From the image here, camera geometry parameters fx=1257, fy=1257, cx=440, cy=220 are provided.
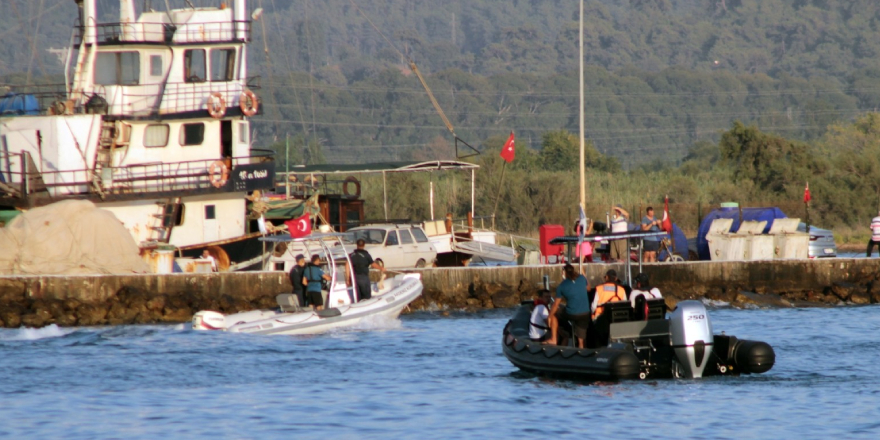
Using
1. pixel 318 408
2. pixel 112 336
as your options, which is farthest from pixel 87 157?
pixel 318 408

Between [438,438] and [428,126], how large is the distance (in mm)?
153497

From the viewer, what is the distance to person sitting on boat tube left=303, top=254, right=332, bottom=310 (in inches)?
993

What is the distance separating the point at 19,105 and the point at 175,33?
467cm

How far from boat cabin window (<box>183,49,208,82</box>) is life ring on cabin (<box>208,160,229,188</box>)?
299 centimetres

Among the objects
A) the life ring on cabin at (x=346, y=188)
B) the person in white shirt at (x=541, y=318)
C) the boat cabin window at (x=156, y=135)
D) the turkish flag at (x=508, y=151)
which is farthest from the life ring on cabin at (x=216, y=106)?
the person in white shirt at (x=541, y=318)

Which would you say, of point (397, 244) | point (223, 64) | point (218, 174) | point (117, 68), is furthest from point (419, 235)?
point (117, 68)

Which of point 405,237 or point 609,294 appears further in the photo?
point 405,237

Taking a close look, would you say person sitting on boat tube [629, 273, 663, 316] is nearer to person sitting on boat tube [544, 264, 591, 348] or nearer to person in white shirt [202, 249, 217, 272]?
person sitting on boat tube [544, 264, 591, 348]

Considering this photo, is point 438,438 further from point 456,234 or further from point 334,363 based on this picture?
point 456,234

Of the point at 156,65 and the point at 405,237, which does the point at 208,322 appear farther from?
the point at 156,65

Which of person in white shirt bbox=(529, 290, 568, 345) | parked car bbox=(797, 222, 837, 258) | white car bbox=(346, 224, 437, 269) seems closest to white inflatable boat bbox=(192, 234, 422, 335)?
person in white shirt bbox=(529, 290, 568, 345)

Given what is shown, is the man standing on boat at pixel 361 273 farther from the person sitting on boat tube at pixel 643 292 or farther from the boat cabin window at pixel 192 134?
the boat cabin window at pixel 192 134

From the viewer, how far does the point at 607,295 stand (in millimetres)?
19578

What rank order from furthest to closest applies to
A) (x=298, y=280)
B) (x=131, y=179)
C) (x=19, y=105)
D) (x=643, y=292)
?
(x=19, y=105)
(x=131, y=179)
(x=298, y=280)
(x=643, y=292)
